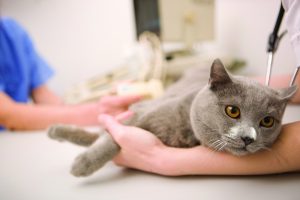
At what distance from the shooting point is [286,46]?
1000mm

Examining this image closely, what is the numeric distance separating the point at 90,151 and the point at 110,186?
0.08 meters

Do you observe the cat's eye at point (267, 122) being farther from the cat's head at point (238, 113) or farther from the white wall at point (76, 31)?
the white wall at point (76, 31)

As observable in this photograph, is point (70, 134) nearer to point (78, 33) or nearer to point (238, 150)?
point (238, 150)

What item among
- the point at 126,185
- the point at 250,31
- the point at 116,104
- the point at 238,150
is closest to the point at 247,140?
the point at 238,150

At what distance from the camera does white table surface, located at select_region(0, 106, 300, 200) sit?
54 cm

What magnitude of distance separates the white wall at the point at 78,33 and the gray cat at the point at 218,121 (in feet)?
5.31

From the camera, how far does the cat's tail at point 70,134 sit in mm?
694

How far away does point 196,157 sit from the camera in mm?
588

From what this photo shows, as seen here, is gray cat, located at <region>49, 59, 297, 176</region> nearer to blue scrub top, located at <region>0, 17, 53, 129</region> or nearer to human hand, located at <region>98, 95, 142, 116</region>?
human hand, located at <region>98, 95, 142, 116</region>

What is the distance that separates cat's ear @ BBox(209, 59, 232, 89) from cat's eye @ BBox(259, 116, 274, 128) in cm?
10

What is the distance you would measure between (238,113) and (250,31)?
3.37ft

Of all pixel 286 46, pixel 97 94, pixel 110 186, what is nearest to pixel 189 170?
pixel 110 186

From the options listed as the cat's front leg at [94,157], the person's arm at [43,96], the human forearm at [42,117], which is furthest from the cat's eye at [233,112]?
the person's arm at [43,96]

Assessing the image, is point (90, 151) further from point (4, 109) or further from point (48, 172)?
point (4, 109)
